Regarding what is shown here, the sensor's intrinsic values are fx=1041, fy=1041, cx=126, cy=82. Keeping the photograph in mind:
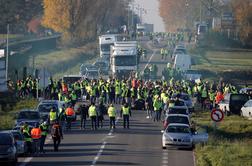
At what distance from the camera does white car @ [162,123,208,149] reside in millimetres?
40984

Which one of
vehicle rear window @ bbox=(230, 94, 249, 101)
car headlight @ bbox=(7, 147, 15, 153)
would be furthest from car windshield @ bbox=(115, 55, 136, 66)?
car headlight @ bbox=(7, 147, 15, 153)

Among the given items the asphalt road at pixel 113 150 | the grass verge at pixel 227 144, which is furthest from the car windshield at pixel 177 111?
the grass verge at pixel 227 144

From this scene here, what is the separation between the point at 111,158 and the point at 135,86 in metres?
27.4

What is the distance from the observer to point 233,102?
59.5 m

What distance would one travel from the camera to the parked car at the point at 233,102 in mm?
59362

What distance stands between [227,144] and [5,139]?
11.1m

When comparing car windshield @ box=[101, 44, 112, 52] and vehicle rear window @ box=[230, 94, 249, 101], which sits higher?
car windshield @ box=[101, 44, 112, 52]

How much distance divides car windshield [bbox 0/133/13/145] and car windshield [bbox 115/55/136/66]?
166 feet

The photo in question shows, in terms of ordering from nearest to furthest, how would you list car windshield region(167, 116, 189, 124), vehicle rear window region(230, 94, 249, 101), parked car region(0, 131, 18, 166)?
parked car region(0, 131, 18, 166), car windshield region(167, 116, 189, 124), vehicle rear window region(230, 94, 249, 101)

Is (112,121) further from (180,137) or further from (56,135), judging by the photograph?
(56,135)

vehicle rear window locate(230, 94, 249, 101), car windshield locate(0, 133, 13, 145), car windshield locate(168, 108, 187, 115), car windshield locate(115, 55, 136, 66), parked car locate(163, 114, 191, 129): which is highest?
car windshield locate(115, 55, 136, 66)

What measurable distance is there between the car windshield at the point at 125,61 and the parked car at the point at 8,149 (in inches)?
1986

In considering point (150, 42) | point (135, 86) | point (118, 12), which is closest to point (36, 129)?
point (135, 86)

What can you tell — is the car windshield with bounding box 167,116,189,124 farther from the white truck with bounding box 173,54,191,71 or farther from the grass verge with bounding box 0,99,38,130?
the white truck with bounding box 173,54,191,71
